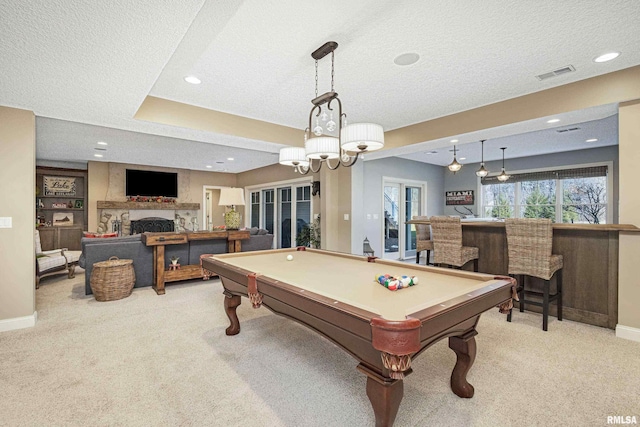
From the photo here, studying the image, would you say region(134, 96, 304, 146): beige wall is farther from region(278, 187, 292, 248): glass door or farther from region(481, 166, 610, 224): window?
region(481, 166, 610, 224): window

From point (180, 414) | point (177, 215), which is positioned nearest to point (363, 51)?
A: point (180, 414)

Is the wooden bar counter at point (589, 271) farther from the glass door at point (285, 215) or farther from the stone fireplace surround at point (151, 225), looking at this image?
the stone fireplace surround at point (151, 225)

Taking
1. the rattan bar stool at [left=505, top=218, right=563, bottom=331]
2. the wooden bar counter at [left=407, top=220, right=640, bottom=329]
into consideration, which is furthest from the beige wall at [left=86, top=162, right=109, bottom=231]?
the wooden bar counter at [left=407, top=220, right=640, bottom=329]

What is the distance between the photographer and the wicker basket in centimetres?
393

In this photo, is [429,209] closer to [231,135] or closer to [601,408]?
[231,135]

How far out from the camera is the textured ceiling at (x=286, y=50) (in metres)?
1.89

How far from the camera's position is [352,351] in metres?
1.50

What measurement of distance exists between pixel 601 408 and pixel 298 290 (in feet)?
6.44

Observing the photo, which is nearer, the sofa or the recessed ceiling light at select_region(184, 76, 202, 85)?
the recessed ceiling light at select_region(184, 76, 202, 85)

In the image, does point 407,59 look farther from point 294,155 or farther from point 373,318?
point 373,318

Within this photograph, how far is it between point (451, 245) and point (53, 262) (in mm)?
6148

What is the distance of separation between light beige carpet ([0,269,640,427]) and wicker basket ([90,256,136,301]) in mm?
680

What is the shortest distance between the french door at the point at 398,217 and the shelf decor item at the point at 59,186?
785 cm

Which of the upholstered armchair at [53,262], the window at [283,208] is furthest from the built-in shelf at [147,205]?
the upholstered armchair at [53,262]
